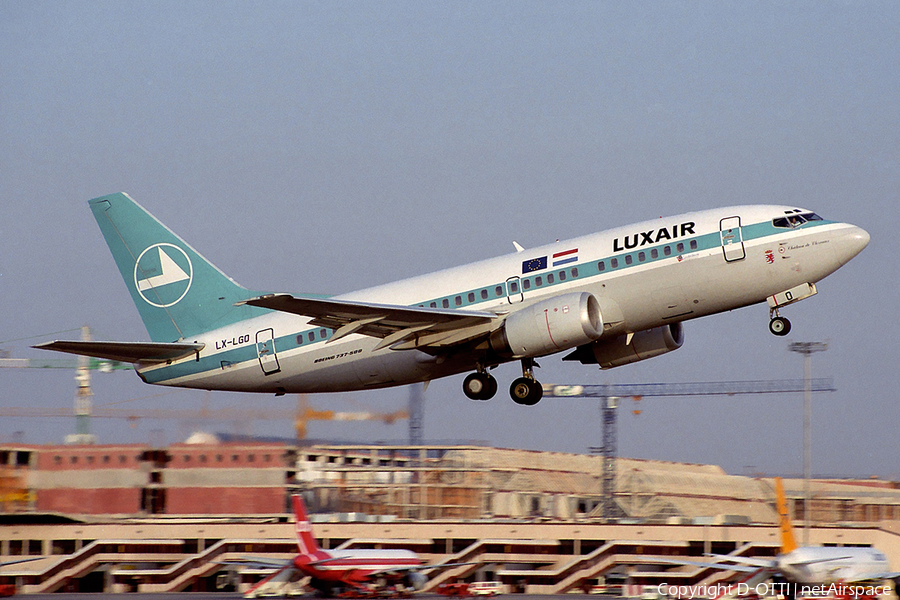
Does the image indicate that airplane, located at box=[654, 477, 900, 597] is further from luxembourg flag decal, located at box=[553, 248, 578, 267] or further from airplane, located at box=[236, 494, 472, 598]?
luxembourg flag decal, located at box=[553, 248, 578, 267]

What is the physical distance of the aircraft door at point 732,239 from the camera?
30.8 meters

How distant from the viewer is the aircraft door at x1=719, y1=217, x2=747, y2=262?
101 feet

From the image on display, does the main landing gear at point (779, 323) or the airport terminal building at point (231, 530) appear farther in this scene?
the airport terminal building at point (231, 530)

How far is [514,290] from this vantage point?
32719mm

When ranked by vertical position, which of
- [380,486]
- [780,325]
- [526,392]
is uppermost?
[780,325]

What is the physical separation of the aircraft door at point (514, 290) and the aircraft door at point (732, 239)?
243 inches

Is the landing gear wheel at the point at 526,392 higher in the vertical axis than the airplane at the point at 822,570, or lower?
higher

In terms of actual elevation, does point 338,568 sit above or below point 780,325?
below

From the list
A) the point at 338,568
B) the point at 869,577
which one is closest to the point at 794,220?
the point at 869,577

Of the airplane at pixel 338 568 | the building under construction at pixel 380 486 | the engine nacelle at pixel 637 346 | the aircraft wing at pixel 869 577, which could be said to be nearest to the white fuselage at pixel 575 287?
the engine nacelle at pixel 637 346

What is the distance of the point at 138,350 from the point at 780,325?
2088 cm

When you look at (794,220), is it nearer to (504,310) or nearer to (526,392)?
(504,310)

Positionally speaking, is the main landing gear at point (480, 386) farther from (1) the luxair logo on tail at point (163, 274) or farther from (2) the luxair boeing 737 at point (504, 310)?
(1) the luxair logo on tail at point (163, 274)

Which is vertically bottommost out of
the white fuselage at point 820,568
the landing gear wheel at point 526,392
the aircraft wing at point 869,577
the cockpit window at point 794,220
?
the aircraft wing at point 869,577
